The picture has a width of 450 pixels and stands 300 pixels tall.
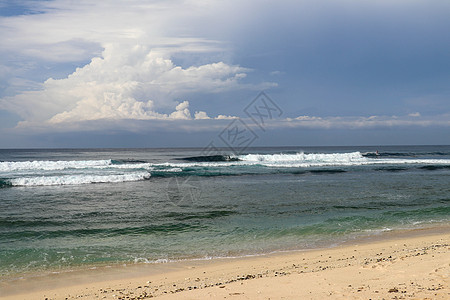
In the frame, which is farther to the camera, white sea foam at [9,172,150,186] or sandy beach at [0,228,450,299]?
white sea foam at [9,172,150,186]

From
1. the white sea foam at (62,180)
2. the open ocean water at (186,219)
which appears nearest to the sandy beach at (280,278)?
the open ocean water at (186,219)

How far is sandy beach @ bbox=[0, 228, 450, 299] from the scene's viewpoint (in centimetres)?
485

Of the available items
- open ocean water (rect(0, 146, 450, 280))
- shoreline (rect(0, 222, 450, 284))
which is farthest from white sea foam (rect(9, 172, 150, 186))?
shoreline (rect(0, 222, 450, 284))

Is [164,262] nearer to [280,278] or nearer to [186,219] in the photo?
[280,278]

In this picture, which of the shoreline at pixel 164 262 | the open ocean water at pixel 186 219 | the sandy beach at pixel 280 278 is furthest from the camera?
the open ocean water at pixel 186 219

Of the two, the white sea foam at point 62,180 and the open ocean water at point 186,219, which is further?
the white sea foam at point 62,180

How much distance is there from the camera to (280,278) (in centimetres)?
570

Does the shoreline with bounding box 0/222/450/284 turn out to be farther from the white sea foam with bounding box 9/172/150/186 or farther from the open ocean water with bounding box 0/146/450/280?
the white sea foam with bounding box 9/172/150/186

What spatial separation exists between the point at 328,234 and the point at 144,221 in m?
6.07

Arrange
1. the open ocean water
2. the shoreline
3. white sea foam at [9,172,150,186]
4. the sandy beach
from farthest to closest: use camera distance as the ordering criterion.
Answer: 1. white sea foam at [9,172,150,186]
2. the open ocean water
3. the shoreline
4. the sandy beach

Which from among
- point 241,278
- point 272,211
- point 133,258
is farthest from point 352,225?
point 133,258

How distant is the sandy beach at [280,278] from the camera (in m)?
4.85

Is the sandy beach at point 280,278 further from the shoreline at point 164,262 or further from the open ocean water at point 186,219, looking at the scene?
the open ocean water at point 186,219

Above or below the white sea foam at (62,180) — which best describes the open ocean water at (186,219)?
below
